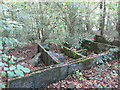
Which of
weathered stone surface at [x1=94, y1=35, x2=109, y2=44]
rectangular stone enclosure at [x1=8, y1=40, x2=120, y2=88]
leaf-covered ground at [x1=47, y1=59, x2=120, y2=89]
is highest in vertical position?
weathered stone surface at [x1=94, y1=35, x2=109, y2=44]

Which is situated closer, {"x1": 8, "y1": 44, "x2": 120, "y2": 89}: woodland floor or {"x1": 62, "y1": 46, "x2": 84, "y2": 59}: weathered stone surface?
{"x1": 8, "y1": 44, "x2": 120, "y2": 89}: woodland floor

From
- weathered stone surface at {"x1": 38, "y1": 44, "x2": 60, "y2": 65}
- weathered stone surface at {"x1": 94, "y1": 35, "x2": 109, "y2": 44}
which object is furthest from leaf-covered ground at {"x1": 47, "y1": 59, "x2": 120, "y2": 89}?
weathered stone surface at {"x1": 94, "y1": 35, "x2": 109, "y2": 44}

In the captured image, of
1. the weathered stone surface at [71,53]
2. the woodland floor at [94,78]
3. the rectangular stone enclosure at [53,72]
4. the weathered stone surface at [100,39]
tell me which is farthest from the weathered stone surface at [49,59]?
the weathered stone surface at [100,39]

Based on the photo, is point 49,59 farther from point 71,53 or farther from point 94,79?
point 94,79

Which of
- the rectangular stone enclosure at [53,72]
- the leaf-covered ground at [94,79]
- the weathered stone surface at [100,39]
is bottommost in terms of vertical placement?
the leaf-covered ground at [94,79]

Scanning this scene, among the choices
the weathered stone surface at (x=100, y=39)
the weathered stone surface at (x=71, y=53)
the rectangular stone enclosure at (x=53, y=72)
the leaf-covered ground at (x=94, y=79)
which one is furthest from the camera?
the weathered stone surface at (x=100, y=39)

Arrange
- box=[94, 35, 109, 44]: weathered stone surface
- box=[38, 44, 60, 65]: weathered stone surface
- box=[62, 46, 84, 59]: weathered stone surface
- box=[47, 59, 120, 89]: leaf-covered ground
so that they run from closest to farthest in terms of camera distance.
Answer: box=[47, 59, 120, 89]: leaf-covered ground < box=[38, 44, 60, 65]: weathered stone surface < box=[62, 46, 84, 59]: weathered stone surface < box=[94, 35, 109, 44]: weathered stone surface

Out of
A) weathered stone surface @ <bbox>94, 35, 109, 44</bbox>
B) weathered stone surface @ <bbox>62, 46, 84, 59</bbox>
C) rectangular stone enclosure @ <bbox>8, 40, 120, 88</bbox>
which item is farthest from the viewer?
weathered stone surface @ <bbox>94, 35, 109, 44</bbox>

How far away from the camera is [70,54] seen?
6637mm

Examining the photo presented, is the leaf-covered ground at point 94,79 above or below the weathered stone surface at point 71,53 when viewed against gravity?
below

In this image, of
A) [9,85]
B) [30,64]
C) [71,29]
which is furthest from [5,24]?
[71,29]

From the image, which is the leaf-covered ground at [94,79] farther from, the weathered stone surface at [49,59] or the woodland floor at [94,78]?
the weathered stone surface at [49,59]

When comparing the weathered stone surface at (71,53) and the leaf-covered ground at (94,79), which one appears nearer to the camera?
the leaf-covered ground at (94,79)

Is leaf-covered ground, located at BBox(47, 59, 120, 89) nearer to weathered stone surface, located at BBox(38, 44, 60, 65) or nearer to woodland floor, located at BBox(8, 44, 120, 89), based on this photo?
Answer: woodland floor, located at BBox(8, 44, 120, 89)
